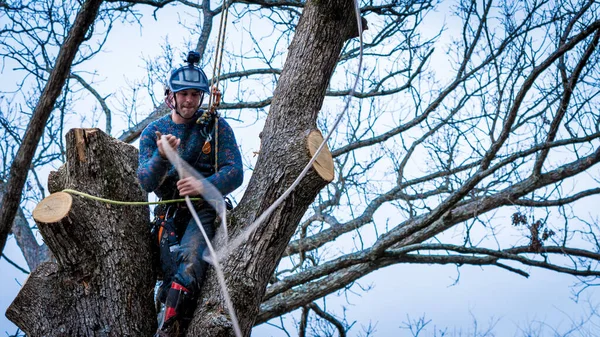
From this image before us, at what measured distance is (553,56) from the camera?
16.0 ft

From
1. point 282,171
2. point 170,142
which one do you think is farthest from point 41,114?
point 282,171

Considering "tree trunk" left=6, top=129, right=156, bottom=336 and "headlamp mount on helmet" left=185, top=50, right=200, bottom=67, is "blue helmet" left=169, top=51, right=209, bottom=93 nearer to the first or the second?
"headlamp mount on helmet" left=185, top=50, right=200, bottom=67

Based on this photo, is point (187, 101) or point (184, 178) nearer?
point (184, 178)

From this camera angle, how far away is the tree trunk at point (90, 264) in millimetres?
2938

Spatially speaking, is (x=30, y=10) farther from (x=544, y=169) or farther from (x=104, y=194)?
(x=544, y=169)

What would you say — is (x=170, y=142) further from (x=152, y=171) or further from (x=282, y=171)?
(x=282, y=171)

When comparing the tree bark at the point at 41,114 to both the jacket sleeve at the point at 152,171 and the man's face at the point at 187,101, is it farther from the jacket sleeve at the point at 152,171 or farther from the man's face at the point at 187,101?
the jacket sleeve at the point at 152,171

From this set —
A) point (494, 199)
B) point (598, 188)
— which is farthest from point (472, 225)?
point (598, 188)

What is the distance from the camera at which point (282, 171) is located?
9.96 ft

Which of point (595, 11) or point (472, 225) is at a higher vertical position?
point (595, 11)

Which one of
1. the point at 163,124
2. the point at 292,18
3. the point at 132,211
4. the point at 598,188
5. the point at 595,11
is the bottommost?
the point at 132,211

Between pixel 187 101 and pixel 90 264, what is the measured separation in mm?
912

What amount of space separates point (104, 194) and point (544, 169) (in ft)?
13.0

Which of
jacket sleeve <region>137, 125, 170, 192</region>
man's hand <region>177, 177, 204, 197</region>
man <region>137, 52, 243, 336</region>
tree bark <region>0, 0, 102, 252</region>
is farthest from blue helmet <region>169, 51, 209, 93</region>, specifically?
tree bark <region>0, 0, 102, 252</region>
